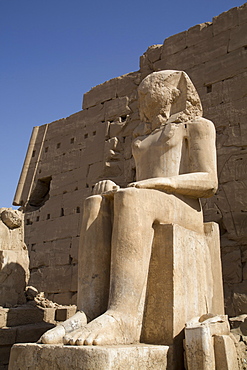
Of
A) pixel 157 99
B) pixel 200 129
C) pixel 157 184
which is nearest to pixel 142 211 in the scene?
pixel 157 184

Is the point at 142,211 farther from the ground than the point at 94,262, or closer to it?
farther from the ground

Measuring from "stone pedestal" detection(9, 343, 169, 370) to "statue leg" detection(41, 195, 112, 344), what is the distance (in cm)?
29

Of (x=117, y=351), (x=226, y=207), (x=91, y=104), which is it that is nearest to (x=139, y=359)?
(x=117, y=351)

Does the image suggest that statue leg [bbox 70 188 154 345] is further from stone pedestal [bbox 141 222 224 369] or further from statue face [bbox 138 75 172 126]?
statue face [bbox 138 75 172 126]

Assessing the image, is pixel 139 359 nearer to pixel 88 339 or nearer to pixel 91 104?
pixel 88 339

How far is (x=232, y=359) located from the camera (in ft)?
7.67

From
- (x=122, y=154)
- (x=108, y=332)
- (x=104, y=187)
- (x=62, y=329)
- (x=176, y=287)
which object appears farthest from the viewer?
(x=122, y=154)

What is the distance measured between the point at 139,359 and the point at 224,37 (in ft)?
21.6

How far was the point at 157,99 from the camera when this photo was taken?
3.51 metres

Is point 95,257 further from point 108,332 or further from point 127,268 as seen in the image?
point 108,332

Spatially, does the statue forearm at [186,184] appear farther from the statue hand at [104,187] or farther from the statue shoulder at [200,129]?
the statue shoulder at [200,129]

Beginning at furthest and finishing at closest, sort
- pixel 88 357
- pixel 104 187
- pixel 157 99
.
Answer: pixel 157 99
pixel 104 187
pixel 88 357

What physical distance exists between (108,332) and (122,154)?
21.6 feet

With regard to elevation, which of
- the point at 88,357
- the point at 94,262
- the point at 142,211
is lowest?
the point at 88,357
